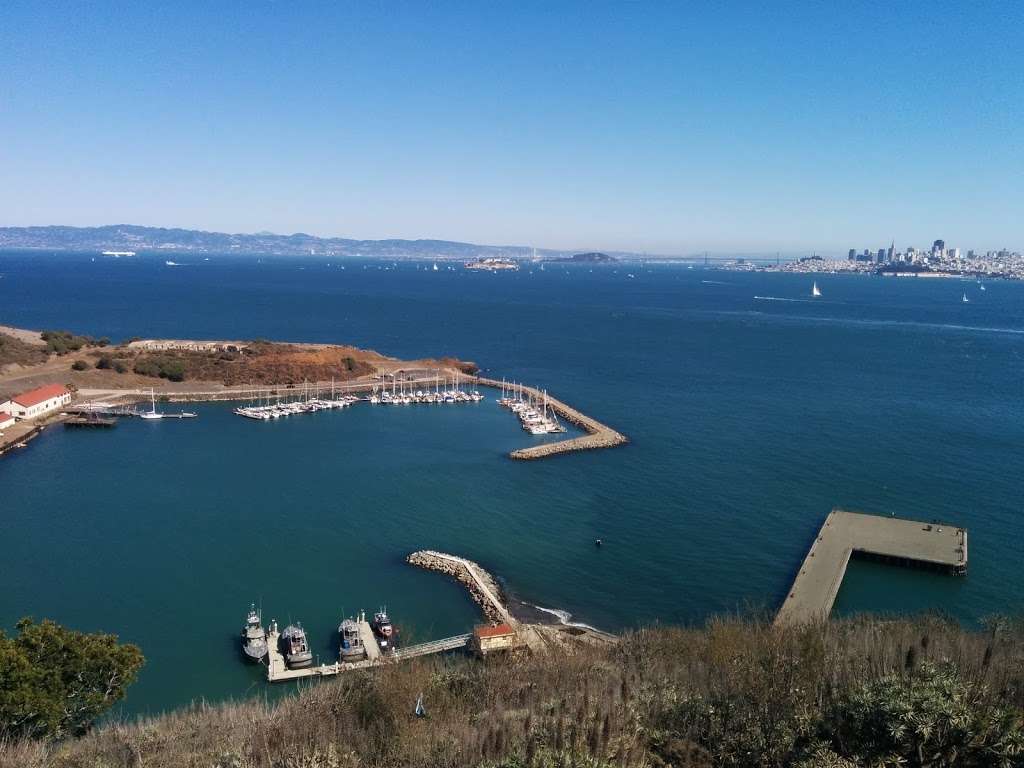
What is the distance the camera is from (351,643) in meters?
16.3

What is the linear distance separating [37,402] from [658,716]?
37738 mm

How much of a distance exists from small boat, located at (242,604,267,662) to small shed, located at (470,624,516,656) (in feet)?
15.5

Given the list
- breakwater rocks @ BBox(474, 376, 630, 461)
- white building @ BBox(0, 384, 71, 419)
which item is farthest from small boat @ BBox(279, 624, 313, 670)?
white building @ BBox(0, 384, 71, 419)

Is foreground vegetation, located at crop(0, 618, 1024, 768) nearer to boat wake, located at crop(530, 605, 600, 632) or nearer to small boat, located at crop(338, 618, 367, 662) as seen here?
small boat, located at crop(338, 618, 367, 662)

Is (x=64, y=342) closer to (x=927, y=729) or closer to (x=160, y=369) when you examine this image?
(x=160, y=369)

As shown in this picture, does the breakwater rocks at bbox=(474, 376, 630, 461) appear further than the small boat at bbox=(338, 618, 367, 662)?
Yes

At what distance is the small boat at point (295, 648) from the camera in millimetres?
15836

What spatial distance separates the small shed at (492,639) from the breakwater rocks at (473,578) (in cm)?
127

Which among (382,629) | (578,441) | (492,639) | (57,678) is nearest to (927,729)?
(492,639)

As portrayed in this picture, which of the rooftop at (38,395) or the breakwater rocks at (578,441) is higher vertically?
the rooftop at (38,395)

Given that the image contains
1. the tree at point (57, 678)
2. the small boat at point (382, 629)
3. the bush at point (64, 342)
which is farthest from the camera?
the bush at point (64, 342)

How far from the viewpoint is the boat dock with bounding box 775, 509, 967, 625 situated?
61.6 feet

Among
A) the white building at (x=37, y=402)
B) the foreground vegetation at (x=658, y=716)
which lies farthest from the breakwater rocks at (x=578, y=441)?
the white building at (x=37, y=402)

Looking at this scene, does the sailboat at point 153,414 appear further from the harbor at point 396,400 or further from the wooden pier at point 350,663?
the wooden pier at point 350,663
